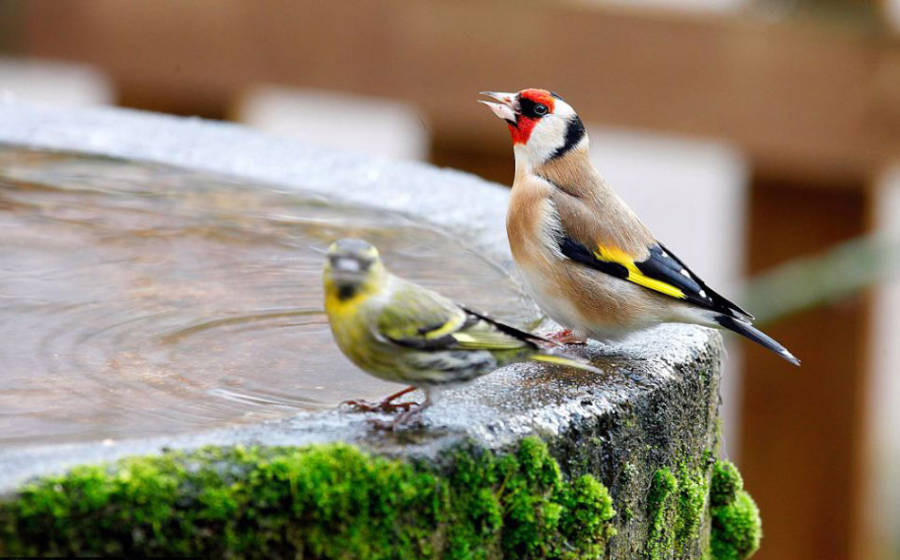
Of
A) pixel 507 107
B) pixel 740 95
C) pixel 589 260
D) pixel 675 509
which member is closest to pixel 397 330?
pixel 675 509

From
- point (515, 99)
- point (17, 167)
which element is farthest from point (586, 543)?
point (17, 167)

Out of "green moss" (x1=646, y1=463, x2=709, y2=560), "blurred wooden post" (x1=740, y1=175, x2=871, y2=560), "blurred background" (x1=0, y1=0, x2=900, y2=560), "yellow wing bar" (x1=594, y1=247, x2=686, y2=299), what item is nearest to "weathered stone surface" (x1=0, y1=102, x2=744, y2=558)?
"green moss" (x1=646, y1=463, x2=709, y2=560)

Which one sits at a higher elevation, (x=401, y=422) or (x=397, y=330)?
(x=397, y=330)

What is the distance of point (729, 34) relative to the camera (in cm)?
624

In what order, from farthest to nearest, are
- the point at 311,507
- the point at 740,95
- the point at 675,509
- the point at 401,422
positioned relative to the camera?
1. the point at 740,95
2. the point at 675,509
3. the point at 401,422
4. the point at 311,507

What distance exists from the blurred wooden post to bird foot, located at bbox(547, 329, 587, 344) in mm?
2884

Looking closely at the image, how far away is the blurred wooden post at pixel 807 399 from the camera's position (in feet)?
20.9

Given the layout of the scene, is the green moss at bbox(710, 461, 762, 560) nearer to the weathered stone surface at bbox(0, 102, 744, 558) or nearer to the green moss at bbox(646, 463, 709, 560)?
the weathered stone surface at bbox(0, 102, 744, 558)

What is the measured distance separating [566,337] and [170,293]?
3.72ft

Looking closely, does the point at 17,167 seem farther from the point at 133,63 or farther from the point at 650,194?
the point at 650,194

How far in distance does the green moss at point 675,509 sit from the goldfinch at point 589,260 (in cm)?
48

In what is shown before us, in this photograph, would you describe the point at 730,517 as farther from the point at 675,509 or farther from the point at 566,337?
the point at 566,337

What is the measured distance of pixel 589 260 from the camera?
3.76 metres

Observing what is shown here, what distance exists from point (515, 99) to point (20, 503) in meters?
2.37
